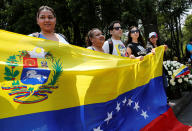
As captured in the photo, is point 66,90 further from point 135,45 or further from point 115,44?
point 135,45

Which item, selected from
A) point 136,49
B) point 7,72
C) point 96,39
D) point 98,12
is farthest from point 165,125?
point 98,12

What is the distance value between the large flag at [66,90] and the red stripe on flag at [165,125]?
0.05ft

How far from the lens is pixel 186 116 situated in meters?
3.99

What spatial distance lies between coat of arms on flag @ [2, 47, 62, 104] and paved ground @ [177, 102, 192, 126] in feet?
8.95

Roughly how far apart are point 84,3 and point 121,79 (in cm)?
651

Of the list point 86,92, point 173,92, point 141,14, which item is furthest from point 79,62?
point 141,14

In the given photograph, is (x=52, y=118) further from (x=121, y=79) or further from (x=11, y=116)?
(x=121, y=79)

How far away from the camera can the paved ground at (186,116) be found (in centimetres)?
366

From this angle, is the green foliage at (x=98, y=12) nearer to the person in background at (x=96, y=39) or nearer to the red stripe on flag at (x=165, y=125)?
the person in background at (x=96, y=39)

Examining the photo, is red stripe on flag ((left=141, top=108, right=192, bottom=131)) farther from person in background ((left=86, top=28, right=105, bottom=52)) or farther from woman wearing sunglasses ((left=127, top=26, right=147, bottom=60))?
person in background ((left=86, top=28, right=105, bottom=52))

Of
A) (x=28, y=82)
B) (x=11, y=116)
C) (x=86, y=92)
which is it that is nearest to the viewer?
(x=11, y=116)

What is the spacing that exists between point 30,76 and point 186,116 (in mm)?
3308

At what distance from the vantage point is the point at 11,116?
69.6 inches

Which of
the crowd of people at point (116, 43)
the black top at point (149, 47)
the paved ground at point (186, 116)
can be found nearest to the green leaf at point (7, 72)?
the crowd of people at point (116, 43)
